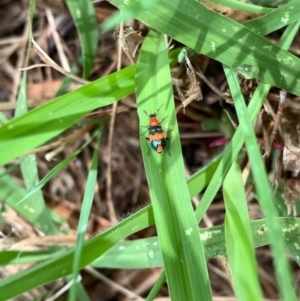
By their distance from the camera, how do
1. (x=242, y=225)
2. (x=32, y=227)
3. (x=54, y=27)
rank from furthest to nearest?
1. (x=54, y=27)
2. (x=32, y=227)
3. (x=242, y=225)

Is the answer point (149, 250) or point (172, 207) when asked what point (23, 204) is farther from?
point (172, 207)

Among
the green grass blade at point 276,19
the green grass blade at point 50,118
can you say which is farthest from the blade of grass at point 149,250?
the green grass blade at point 276,19

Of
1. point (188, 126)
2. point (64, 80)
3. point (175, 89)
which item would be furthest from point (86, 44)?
point (188, 126)

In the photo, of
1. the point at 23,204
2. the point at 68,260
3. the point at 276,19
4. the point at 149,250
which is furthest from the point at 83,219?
the point at 276,19

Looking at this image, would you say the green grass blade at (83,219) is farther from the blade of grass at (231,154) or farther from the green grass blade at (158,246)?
the blade of grass at (231,154)

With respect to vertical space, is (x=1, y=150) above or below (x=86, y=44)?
below

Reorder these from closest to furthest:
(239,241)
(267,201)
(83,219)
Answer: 1. (267,201)
2. (239,241)
3. (83,219)

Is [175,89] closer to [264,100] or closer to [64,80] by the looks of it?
[264,100]
